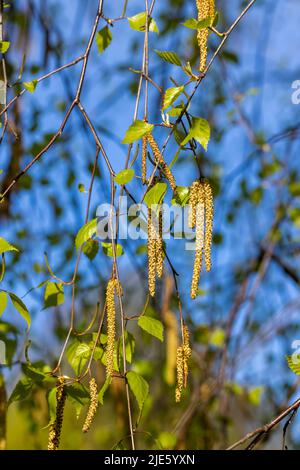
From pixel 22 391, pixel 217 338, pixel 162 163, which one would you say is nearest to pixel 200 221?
pixel 162 163

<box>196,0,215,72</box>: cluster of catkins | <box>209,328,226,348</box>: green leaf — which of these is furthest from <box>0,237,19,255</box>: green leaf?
<box>209,328,226,348</box>: green leaf

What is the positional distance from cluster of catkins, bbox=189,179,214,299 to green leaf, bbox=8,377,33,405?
0.44 meters

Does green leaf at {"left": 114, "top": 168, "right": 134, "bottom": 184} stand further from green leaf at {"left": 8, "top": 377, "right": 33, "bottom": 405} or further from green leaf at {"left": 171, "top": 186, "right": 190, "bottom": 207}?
green leaf at {"left": 8, "top": 377, "right": 33, "bottom": 405}

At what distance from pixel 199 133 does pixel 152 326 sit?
0.37 meters

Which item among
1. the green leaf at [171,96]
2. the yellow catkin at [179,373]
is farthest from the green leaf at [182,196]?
the yellow catkin at [179,373]

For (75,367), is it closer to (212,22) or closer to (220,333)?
(212,22)

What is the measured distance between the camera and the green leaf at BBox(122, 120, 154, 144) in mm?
1082

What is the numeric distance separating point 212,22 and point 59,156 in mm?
1962

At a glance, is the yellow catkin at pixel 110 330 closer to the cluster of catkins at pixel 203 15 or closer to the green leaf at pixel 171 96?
the green leaf at pixel 171 96

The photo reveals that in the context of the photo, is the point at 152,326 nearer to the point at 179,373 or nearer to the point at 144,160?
the point at 179,373

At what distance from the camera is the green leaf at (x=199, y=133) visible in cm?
107

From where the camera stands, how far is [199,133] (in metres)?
1.07

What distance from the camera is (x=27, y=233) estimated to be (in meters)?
2.99
